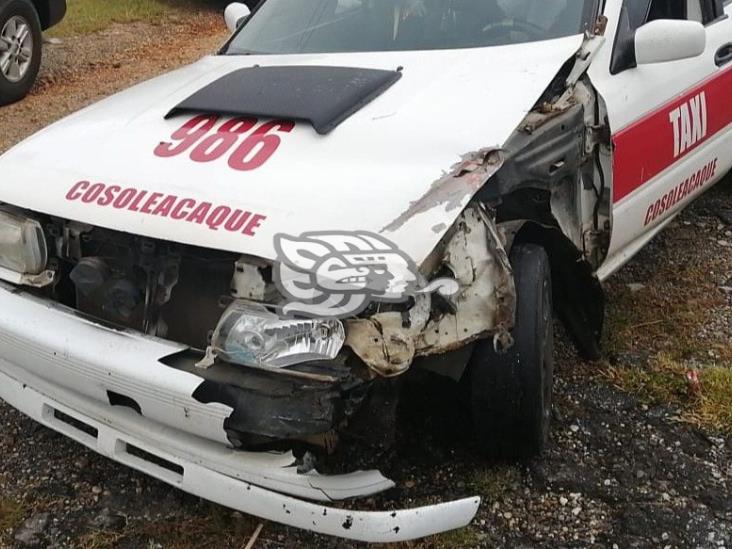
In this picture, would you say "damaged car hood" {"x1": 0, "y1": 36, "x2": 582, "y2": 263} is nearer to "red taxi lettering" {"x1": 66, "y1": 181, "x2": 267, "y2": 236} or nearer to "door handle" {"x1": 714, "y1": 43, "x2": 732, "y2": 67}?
"red taxi lettering" {"x1": 66, "y1": 181, "x2": 267, "y2": 236}

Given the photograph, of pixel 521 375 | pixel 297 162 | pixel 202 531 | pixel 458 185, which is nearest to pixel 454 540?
pixel 521 375

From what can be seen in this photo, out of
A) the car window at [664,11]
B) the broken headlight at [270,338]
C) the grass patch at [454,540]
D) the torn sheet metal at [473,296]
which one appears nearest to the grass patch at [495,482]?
the grass patch at [454,540]

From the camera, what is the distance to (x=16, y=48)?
21.9ft

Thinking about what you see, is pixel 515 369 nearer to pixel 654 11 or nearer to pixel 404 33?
pixel 404 33

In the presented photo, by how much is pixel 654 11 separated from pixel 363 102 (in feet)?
5.04

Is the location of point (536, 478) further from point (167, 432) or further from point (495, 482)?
point (167, 432)

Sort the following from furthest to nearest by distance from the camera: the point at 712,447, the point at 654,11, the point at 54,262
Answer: the point at 654,11 < the point at 712,447 < the point at 54,262

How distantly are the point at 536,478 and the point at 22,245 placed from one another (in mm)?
1697

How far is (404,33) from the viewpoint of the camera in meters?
3.17

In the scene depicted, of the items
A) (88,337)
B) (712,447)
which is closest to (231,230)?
(88,337)

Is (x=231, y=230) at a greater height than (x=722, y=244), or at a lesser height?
greater

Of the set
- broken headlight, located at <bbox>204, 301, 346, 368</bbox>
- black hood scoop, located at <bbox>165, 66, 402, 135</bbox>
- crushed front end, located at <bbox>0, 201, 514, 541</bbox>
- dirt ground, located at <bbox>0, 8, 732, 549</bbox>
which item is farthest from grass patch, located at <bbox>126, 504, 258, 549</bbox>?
black hood scoop, located at <bbox>165, 66, 402, 135</bbox>

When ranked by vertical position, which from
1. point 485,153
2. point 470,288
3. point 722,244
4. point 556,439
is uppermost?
point 485,153

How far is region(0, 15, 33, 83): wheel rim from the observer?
21.6 ft
